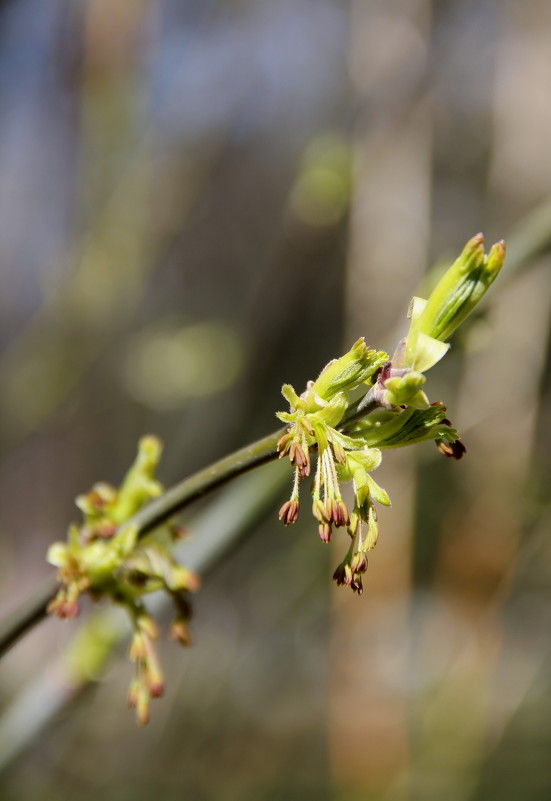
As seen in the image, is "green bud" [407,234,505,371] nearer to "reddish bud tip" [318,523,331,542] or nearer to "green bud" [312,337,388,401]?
"green bud" [312,337,388,401]

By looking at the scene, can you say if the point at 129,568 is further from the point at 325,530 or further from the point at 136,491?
the point at 325,530

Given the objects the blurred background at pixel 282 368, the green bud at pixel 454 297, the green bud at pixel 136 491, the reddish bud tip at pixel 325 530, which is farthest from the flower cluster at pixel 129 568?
the blurred background at pixel 282 368

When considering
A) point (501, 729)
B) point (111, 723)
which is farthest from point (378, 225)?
point (111, 723)

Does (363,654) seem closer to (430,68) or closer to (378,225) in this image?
(378,225)

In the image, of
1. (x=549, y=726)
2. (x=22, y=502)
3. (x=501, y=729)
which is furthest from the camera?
(x=22, y=502)

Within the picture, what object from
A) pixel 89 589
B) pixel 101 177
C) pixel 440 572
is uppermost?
pixel 101 177

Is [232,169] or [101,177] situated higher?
[232,169]
